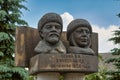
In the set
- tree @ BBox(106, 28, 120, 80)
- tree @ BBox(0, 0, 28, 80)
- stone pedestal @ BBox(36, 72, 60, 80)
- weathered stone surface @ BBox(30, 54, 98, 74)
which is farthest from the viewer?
tree @ BBox(106, 28, 120, 80)

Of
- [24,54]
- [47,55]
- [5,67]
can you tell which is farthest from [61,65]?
[5,67]

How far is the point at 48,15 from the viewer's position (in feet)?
19.4

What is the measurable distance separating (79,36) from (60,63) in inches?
21.9

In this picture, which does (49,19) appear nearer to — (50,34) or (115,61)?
(50,34)

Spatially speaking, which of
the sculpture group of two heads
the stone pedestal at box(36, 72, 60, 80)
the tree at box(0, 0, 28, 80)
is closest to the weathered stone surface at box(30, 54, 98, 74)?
the stone pedestal at box(36, 72, 60, 80)

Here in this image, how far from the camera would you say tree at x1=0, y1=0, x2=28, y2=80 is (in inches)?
399

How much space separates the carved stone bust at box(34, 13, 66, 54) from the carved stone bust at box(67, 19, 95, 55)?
175mm

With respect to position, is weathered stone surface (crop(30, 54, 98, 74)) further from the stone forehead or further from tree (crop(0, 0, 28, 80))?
tree (crop(0, 0, 28, 80))

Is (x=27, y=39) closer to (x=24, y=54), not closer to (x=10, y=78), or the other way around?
(x=24, y=54)

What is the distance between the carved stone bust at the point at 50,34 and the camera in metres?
5.83

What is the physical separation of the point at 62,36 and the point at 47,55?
743 mm

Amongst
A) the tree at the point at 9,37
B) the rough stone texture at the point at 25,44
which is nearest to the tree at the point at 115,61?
the tree at the point at 9,37

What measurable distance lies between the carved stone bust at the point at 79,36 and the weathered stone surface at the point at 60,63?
6.5 inches

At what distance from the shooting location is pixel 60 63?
5.70 metres
